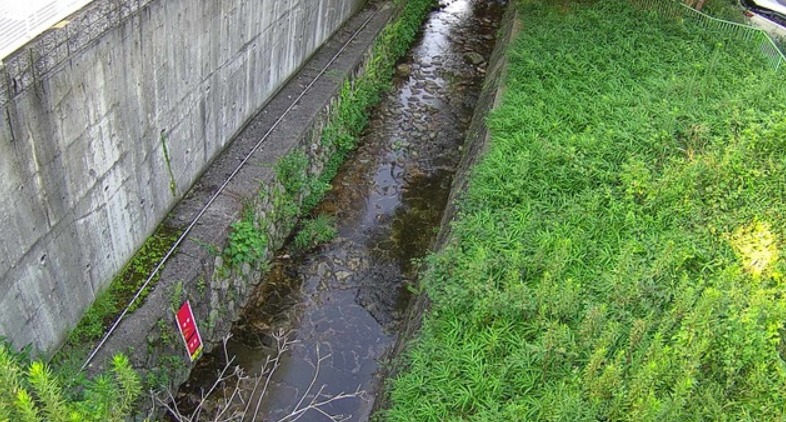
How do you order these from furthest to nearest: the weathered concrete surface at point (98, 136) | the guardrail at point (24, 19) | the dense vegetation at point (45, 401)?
the weathered concrete surface at point (98, 136) → the guardrail at point (24, 19) → the dense vegetation at point (45, 401)

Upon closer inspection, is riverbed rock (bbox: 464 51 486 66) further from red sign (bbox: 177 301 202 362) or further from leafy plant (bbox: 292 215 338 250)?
red sign (bbox: 177 301 202 362)

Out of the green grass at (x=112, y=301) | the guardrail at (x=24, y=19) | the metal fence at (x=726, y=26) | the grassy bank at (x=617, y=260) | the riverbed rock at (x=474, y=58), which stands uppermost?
the guardrail at (x=24, y=19)

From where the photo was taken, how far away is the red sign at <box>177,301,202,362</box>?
6617 millimetres

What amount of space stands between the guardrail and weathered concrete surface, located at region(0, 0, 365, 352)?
8 centimetres

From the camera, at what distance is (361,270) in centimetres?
918

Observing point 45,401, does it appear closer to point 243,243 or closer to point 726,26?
point 243,243

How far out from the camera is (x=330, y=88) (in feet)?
35.6

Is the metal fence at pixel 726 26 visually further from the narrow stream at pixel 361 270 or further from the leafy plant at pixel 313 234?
the leafy plant at pixel 313 234

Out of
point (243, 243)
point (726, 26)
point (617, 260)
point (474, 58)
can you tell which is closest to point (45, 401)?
point (243, 243)

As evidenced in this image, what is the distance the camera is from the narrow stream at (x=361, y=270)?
756cm

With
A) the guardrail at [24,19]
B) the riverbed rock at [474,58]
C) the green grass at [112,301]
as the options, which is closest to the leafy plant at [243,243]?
the green grass at [112,301]

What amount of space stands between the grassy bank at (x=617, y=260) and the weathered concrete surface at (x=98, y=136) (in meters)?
3.32

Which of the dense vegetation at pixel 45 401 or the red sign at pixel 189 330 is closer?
the dense vegetation at pixel 45 401

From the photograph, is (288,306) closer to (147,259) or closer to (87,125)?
(147,259)
